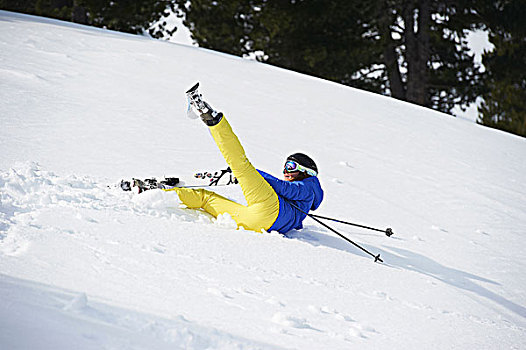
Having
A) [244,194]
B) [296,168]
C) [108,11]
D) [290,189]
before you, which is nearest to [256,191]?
[244,194]

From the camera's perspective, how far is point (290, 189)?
11.7 feet

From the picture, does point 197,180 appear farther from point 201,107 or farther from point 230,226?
point 201,107

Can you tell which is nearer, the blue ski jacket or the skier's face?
the blue ski jacket

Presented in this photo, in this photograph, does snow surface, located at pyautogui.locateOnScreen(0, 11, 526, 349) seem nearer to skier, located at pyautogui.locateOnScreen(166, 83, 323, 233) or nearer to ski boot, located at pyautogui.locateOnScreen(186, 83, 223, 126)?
skier, located at pyautogui.locateOnScreen(166, 83, 323, 233)

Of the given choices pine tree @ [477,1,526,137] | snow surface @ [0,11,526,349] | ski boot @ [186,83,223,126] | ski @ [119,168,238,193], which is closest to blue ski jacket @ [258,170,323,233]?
snow surface @ [0,11,526,349]

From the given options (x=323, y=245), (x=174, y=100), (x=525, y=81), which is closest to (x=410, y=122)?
(x=174, y=100)

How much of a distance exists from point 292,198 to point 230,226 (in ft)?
1.57

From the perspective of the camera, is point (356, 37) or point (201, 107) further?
point (356, 37)

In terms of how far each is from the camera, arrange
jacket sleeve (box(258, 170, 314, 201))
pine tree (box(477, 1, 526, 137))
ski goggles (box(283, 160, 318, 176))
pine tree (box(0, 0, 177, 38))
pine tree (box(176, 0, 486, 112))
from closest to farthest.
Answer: jacket sleeve (box(258, 170, 314, 201)), ski goggles (box(283, 160, 318, 176)), pine tree (box(477, 1, 526, 137)), pine tree (box(176, 0, 486, 112)), pine tree (box(0, 0, 177, 38))

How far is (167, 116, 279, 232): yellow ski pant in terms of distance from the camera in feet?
10.8

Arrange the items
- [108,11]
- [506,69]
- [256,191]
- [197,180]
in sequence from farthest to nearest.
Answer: [108,11] → [506,69] → [197,180] → [256,191]

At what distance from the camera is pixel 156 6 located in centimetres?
1533

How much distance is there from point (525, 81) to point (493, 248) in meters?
11.0

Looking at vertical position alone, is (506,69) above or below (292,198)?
above
